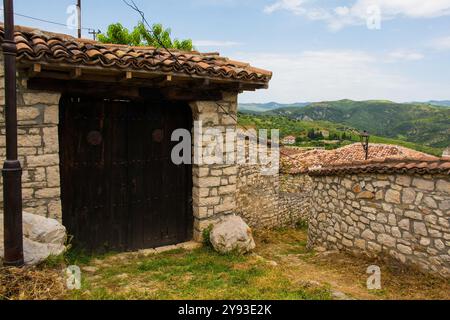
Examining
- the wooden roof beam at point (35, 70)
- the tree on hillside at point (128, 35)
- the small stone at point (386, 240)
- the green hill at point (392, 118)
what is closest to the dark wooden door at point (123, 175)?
the wooden roof beam at point (35, 70)

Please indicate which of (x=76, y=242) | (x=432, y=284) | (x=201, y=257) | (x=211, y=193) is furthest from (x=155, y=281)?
(x=432, y=284)

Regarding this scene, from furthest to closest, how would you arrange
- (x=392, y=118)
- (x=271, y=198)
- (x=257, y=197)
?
(x=392, y=118) < (x=271, y=198) < (x=257, y=197)

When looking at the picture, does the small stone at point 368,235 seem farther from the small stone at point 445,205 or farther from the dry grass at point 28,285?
the dry grass at point 28,285

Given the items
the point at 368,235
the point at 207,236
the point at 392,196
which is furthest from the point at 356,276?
the point at 207,236

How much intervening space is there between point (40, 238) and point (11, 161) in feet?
4.13

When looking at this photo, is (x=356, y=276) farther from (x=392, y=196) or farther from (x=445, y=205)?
(x=445, y=205)

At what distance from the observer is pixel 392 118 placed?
11706 cm

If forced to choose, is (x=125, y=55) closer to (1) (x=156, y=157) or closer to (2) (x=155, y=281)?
(1) (x=156, y=157)

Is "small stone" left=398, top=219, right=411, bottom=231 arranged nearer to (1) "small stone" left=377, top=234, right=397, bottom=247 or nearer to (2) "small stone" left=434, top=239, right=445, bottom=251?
(1) "small stone" left=377, top=234, right=397, bottom=247

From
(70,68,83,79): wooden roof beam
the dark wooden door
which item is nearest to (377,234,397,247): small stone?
the dark wooden door

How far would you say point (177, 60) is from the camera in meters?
5.26

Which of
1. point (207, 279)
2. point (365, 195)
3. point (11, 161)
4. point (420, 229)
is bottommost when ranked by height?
point (207, 279)

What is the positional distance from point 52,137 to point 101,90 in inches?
37.5

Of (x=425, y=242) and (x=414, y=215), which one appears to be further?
(x=414, y=215)
